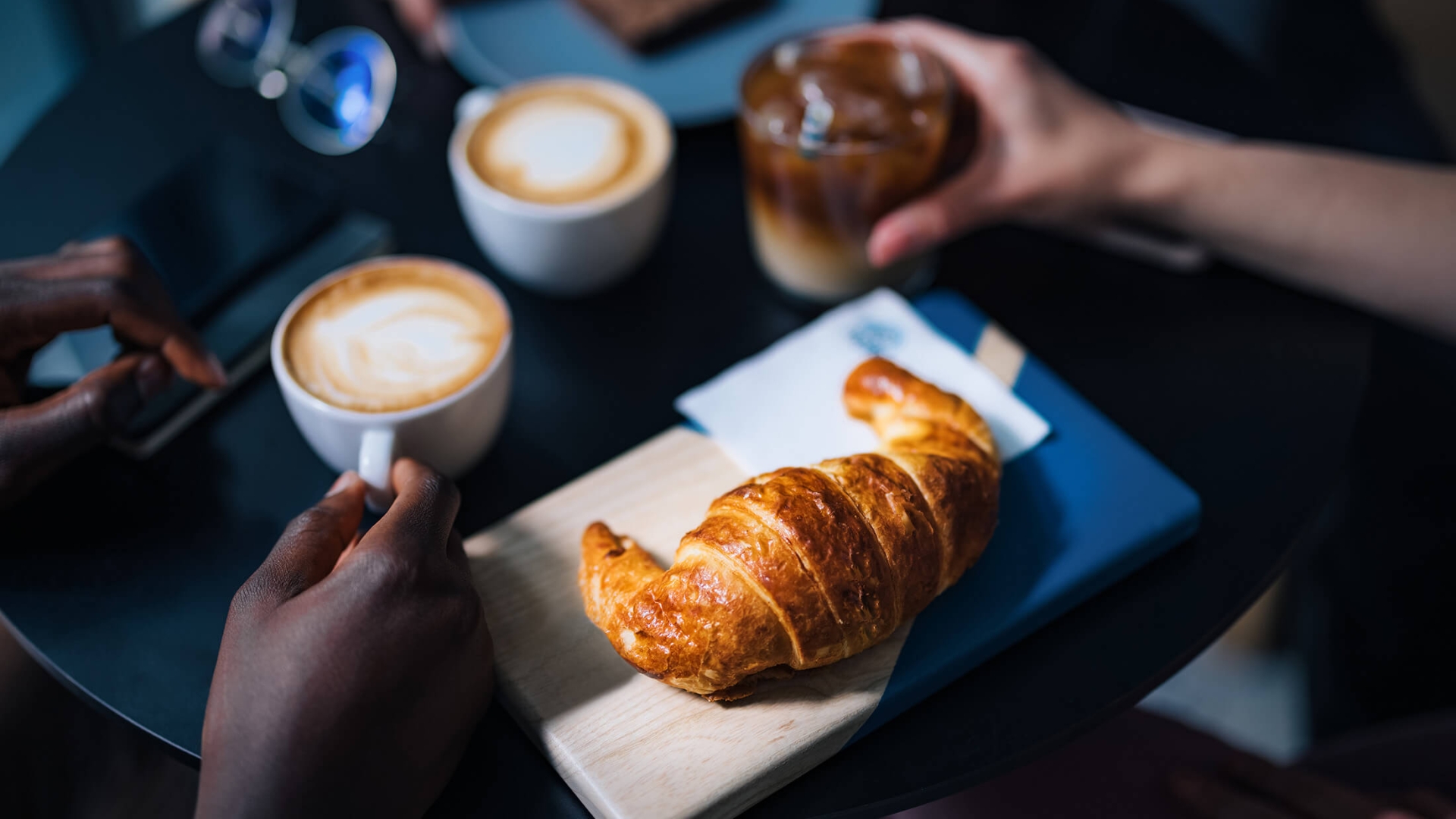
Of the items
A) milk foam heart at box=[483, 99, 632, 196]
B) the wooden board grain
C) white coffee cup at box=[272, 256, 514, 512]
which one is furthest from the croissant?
milk foam heart at box=[483, 99, 632, 196]

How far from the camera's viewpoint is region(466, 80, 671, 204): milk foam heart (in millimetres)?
1108

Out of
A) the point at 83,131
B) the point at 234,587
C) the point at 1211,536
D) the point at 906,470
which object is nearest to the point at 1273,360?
the point at 1211,536

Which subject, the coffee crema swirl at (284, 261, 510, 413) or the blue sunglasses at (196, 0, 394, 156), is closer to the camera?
the coffee crema swirl at (284, 261, 510, 413)

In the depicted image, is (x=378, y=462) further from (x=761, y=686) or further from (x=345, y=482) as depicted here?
(x=761, y=686)

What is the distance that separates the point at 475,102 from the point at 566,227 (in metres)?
0.30

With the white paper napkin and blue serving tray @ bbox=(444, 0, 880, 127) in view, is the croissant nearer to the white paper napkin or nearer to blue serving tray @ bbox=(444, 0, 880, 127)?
the white paper napkin

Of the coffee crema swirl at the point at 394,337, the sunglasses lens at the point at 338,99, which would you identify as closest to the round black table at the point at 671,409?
the sunglasses lens at the point at 338,99

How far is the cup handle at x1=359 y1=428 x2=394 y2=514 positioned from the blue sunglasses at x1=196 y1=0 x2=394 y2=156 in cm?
64

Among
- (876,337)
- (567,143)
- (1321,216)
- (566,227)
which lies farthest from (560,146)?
(1321,216)

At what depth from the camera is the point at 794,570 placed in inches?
30.0

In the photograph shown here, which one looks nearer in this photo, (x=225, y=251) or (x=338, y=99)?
(x=225, y=251)

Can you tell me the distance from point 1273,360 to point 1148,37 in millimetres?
650

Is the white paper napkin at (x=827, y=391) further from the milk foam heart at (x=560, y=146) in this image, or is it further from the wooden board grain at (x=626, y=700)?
the milk foam heart at (x=560, y=146)

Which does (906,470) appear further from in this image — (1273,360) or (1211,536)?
(1273,360)
